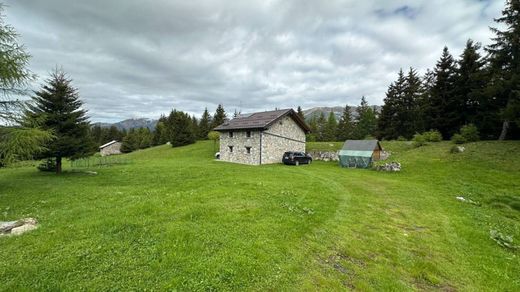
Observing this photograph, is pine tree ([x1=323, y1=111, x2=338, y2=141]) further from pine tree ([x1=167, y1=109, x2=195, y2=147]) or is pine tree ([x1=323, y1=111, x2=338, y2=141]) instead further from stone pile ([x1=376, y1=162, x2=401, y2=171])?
stone pile ([x1=376, y1=162, x2=401, y2=171])

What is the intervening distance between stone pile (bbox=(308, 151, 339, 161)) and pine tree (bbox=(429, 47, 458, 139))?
1578 centimetres

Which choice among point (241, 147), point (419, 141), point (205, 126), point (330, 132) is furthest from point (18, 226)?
point (330, 132)

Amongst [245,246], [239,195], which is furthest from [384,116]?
[245,246]

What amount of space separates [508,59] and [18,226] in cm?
3550

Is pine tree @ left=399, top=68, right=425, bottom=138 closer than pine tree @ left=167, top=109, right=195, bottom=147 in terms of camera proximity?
Yes

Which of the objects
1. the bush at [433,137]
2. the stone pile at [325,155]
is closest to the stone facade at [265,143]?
the stone pile at [325,155]

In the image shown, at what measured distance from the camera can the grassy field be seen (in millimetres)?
4984

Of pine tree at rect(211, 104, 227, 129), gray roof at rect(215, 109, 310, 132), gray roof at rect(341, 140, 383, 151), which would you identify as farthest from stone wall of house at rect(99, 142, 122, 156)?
gray roof at rect(341, 140, 383, 151)

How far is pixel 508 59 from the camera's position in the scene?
75.1ft

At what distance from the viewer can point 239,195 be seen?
10.5 meters

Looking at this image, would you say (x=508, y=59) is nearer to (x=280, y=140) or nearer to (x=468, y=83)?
(x=468, y=83)

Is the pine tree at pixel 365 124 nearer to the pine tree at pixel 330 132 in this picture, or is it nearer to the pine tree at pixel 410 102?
the pine tree at pixel 330 132

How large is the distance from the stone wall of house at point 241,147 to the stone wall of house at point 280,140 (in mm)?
968

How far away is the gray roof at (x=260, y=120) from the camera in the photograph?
28.8m
